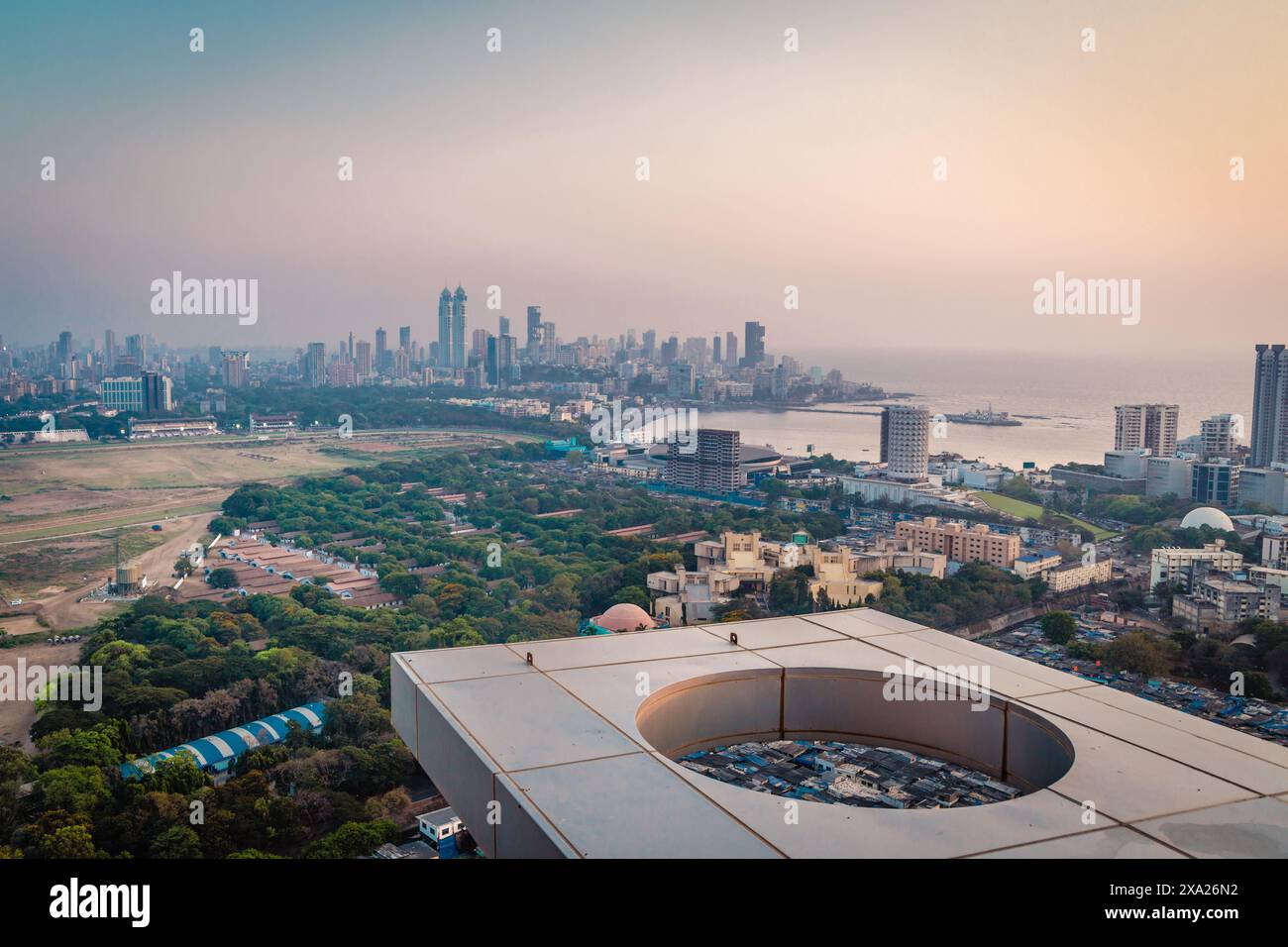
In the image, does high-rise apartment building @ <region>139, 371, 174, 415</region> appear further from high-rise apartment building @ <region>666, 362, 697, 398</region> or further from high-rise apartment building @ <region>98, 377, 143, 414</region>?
high-rise apartment building @ <region>666, 362, 697, 398</region>

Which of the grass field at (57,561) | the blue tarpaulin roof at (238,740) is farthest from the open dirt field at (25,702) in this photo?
the grass field at (57,561)

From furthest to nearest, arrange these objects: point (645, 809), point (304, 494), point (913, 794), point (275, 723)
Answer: point (304, 494)
point (275, 723)
point (913, 794)
point (645, 809)

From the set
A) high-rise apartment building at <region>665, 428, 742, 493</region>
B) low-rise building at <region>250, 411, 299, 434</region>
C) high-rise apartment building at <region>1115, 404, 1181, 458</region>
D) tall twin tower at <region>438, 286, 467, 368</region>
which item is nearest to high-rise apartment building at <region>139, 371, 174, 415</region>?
low-rise building at <region>250, 411, 299, 434</region>

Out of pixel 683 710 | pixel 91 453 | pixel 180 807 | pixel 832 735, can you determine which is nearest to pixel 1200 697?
pixel 832 735

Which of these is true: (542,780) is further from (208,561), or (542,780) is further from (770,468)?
(770,468)

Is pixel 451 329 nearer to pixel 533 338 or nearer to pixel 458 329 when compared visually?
pixel 458 329

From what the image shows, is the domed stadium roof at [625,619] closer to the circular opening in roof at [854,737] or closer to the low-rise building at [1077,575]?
the low-rise building at [1077,575]

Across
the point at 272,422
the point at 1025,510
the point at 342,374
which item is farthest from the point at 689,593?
the point at 342,374
